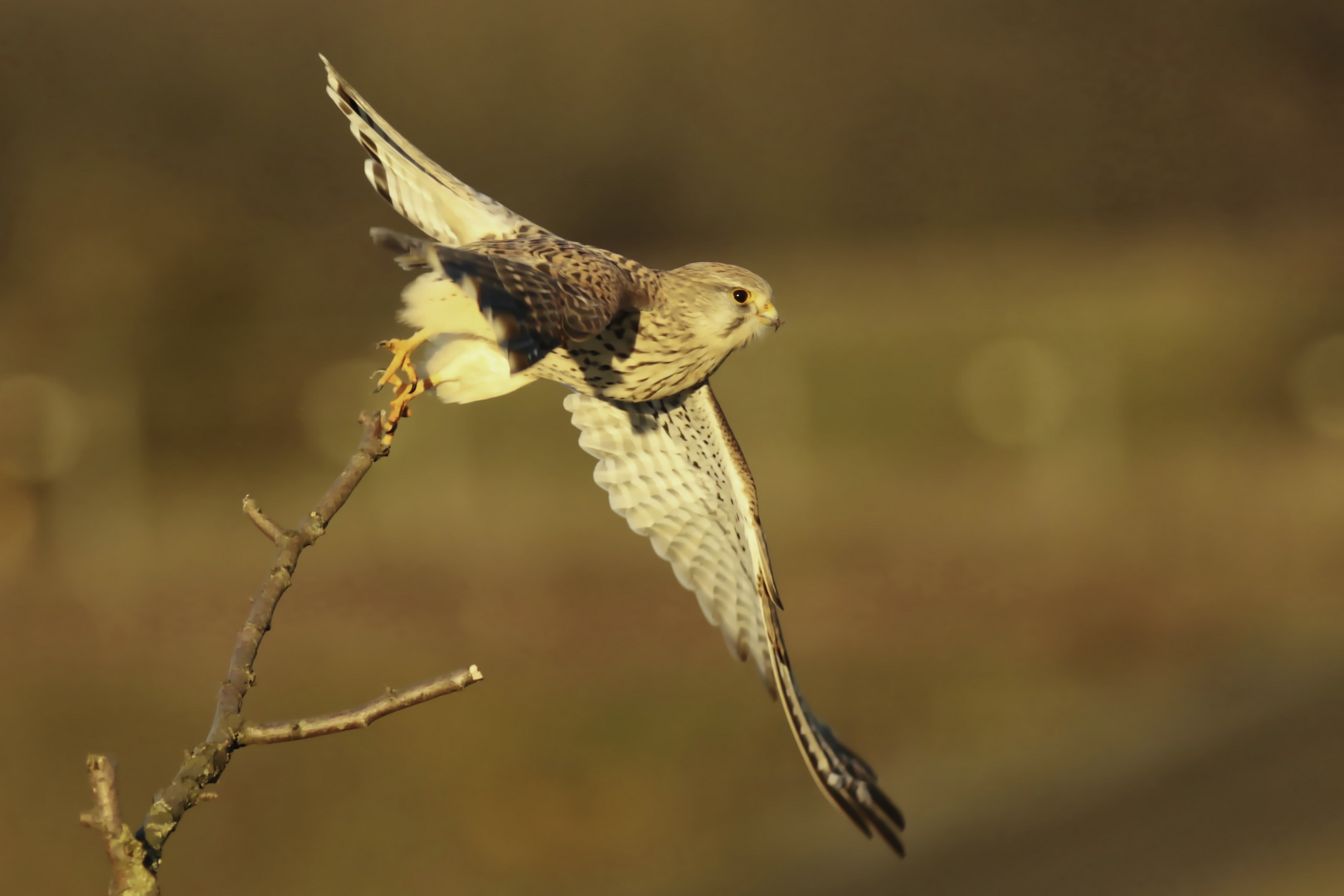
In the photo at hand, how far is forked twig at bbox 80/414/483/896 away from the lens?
45.3 inches

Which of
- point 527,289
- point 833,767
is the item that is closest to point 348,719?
point 527,289

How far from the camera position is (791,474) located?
334 inches

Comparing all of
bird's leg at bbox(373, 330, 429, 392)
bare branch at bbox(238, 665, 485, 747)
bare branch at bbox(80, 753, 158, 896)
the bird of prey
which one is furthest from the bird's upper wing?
bare branch at bbox(80, 753, 158, 896)

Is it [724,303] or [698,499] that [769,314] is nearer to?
[724,303]

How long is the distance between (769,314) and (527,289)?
90 centimetres

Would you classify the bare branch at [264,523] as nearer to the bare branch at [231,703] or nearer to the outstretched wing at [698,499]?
the bare branch at [231,703]

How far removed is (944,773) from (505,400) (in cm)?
472

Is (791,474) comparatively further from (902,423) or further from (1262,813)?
(1262,813)

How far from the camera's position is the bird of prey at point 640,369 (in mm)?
2055

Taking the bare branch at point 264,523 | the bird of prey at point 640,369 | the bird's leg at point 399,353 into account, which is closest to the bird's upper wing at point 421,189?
the bird of prey at point 640,369

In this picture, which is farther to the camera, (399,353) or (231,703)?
(399,353)

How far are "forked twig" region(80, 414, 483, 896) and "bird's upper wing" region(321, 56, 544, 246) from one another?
111 cm

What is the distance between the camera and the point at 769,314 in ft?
7.95

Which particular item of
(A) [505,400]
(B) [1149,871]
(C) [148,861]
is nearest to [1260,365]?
(B) [1149,871]
